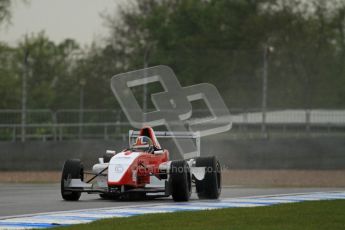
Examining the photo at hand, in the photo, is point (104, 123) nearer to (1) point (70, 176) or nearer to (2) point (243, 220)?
(1) point (70, 176)

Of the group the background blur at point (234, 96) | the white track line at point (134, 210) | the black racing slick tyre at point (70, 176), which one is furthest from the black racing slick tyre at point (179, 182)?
the background blur at point (234, 96)

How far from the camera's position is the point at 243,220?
Answer: 1317 cm

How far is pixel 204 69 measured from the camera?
121ft

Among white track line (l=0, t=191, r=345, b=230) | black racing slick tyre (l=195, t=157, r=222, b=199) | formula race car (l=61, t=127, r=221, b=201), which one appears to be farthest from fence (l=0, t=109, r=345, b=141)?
black racing slick tyre (l=195, t=157, r=222, b=199)

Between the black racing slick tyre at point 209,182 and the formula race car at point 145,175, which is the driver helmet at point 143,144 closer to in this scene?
the formula race car at point 145,175

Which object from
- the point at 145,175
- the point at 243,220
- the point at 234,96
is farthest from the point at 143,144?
the point at 234,96

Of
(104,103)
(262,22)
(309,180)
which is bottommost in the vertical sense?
(309,180)

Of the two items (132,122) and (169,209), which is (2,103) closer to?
(132,122)

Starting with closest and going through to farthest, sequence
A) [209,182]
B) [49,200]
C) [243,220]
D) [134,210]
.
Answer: [243,220]
[134,210]
[49,200]
[209,182]

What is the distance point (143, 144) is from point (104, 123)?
1246cm

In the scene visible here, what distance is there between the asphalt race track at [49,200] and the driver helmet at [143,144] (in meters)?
0.99

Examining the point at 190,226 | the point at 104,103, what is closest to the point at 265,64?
the point at 104,103

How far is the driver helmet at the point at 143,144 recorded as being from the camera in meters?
18.2

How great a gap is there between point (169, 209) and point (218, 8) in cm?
3666
